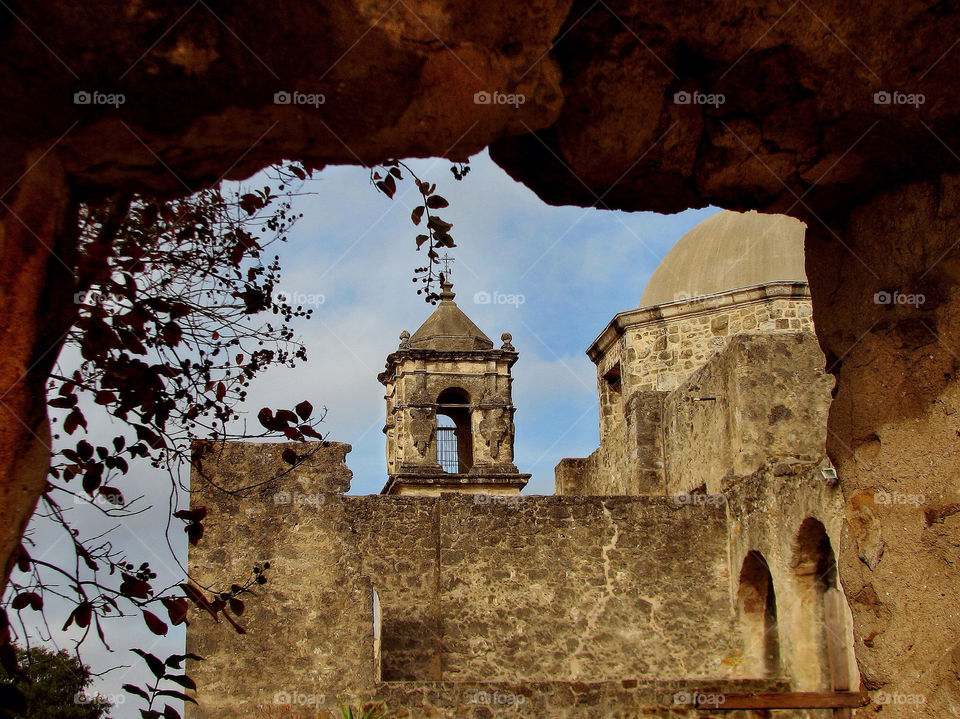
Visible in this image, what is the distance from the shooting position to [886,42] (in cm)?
265

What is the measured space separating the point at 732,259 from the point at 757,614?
6844 mm

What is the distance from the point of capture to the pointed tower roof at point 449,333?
24266 mm

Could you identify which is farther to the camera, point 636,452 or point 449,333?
point 449,333

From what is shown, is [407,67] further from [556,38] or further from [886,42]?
[886,42]

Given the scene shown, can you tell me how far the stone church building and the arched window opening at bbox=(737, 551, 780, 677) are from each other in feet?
0.06

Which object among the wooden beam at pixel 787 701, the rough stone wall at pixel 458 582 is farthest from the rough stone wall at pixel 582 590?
the wooden beam at pixel 787 701

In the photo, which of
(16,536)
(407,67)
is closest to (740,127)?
→ (407,67)

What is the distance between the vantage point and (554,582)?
11430mm

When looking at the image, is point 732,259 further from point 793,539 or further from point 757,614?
point 793,539

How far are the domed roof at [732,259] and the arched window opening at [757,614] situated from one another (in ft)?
18.6

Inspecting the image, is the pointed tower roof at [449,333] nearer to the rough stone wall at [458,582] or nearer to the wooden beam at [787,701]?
the rough stone wall at [458,582]

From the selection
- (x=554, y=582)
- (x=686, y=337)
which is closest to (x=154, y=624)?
(x=554, y=582)

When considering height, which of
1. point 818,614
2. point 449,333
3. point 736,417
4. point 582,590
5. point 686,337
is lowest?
point 818,614

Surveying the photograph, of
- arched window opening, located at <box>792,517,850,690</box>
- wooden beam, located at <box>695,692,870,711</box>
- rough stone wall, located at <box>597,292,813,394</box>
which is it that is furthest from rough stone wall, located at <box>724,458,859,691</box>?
rough stone wall, located at <box>597,292,813,394</box>
